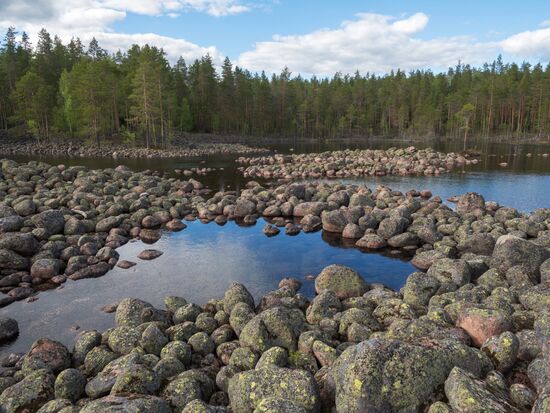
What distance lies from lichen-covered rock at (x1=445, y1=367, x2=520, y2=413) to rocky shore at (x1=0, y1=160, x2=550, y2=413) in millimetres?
24

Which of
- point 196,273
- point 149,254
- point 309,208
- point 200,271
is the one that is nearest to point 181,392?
point 196,273

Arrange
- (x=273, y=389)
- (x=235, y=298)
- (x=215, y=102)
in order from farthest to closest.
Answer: (x=215, y=102) < (x=235, y=298) < (x=273, y=389)

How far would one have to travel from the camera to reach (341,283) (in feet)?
55.1

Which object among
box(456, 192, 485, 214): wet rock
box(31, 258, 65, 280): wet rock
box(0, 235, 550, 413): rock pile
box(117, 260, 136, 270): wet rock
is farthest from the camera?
box(456, 192, 485, 214): wet rock

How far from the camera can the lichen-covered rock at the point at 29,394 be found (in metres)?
9.47

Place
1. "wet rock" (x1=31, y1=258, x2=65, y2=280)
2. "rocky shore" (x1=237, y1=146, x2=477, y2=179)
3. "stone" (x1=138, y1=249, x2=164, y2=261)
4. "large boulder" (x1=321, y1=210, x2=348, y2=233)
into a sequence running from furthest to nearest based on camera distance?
"rocky shore" (x1=237, y1=146, x2=477, y2=179), "large boulder" (x1=321, y1=210, x2=348, y2=233), "stone" (x1=138, y1=249, x2=164, y2=261), "wet rock" (x1=31, y1=258, x2=65, y2=280)

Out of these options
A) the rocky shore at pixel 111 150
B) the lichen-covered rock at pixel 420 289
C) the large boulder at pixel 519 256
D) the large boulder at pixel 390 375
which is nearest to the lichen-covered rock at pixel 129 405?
the large boulder at pixel 390 375

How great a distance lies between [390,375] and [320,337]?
3.77 metres

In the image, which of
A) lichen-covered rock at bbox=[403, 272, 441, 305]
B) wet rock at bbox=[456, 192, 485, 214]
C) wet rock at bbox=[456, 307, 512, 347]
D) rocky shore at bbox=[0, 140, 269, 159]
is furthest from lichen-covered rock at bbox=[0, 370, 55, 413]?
rocky shore at bbox=[0, 140, 269, 159]

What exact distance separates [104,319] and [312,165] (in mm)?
44196

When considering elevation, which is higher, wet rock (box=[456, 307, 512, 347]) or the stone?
wet rock (box=[456, 307, 512, 347])

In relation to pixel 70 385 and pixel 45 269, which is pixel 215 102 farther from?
pixel 70 385

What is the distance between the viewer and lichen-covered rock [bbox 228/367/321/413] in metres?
8.30

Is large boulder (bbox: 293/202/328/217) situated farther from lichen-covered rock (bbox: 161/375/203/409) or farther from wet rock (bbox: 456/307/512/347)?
lichen-covered rock (bbox: 161/375/203/409)
